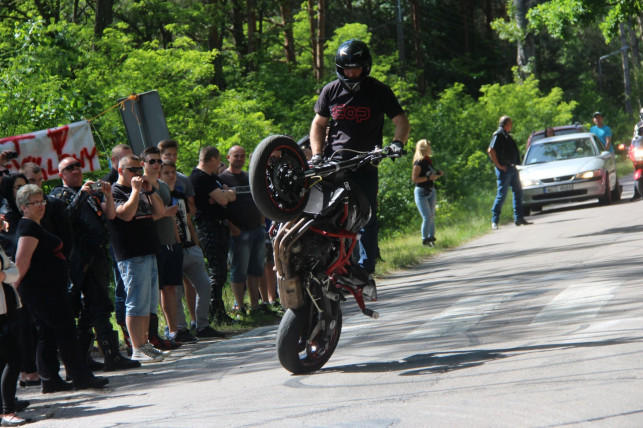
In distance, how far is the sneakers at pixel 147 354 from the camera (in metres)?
9.53

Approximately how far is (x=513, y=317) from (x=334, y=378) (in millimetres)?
2718

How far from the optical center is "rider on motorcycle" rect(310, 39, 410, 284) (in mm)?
8312

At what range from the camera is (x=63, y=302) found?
8.36 m

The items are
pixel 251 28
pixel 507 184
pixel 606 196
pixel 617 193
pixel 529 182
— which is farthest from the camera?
pixel 251 28

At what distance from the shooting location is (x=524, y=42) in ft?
129

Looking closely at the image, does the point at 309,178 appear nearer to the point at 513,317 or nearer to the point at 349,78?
the point at 349,78

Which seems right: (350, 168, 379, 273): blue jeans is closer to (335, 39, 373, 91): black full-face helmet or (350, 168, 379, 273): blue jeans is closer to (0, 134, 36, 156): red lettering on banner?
(335, 39, 373, 91): black full-face helmet

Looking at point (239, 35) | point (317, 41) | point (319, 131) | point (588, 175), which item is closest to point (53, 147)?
point (319, 131)

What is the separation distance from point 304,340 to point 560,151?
17742 millimetres

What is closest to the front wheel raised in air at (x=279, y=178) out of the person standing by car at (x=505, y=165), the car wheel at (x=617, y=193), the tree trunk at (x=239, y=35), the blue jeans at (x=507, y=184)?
the person standing by car at (x=505, y=165)


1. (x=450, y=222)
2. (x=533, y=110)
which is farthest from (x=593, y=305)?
(x=533, y=110)

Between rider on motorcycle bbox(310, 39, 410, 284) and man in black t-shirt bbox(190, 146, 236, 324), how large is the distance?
3.31 meters

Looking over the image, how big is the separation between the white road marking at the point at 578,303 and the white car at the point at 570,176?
11.9 metres

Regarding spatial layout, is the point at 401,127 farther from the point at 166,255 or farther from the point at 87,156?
the point at 87,156
